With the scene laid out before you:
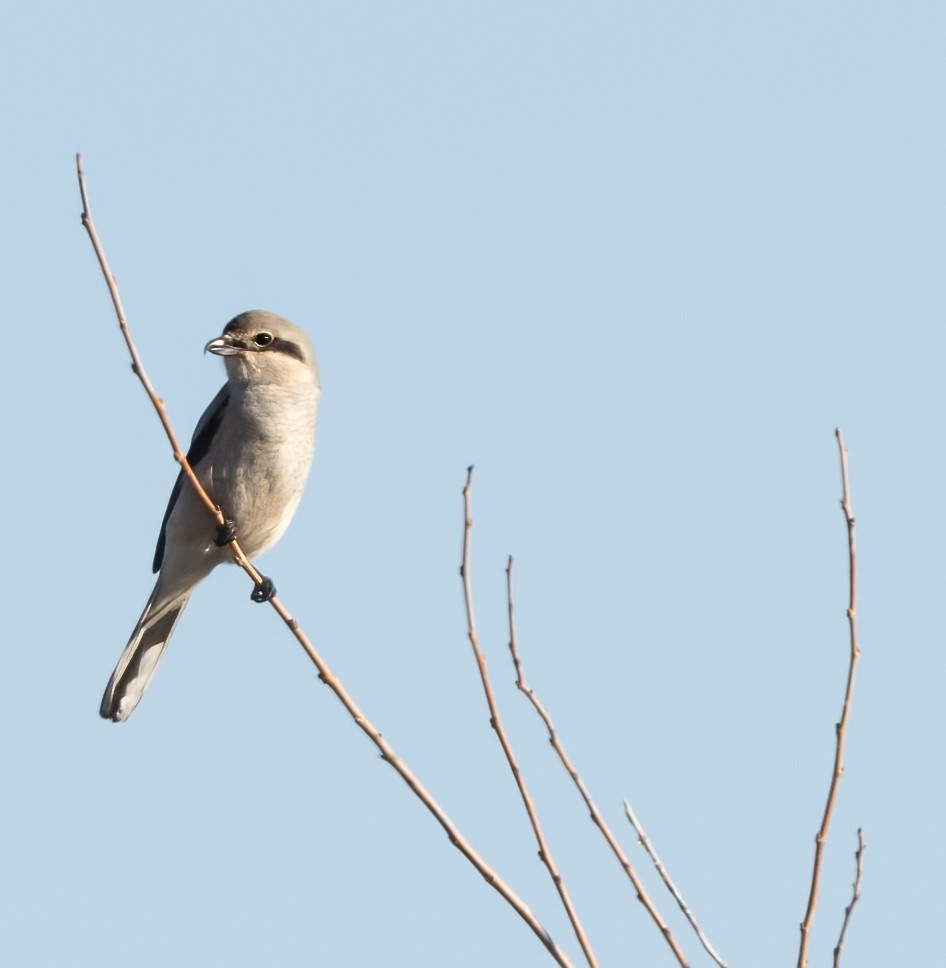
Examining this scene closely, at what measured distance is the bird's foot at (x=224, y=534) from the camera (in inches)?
256

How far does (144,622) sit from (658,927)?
451 centimetres

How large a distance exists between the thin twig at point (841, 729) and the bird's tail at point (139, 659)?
4309 millimetres

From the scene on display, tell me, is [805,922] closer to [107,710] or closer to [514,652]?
[514,652]

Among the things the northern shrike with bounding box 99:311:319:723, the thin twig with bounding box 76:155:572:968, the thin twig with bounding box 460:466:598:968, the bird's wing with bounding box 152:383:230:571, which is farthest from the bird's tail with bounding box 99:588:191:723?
the thin twig with bounding box 460:466:598:968

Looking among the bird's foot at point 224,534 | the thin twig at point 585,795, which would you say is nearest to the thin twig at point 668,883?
the thin twig at point 585,795

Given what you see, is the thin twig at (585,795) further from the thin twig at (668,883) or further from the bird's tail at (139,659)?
the bird's tail at (139,659)

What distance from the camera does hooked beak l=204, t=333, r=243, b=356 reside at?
6.83 m

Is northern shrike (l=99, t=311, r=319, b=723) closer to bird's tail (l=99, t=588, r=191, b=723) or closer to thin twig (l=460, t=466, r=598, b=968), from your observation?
bird's tail (l=99, t=588, r=191, b=723)

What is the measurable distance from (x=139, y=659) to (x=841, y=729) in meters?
4.51

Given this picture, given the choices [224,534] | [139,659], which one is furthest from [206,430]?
[139,659]

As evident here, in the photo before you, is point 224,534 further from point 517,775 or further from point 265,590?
point 517,775

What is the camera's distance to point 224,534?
655 cm

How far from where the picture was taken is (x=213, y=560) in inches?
277

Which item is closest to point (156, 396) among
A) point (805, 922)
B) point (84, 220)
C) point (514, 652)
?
point (84, 220)
